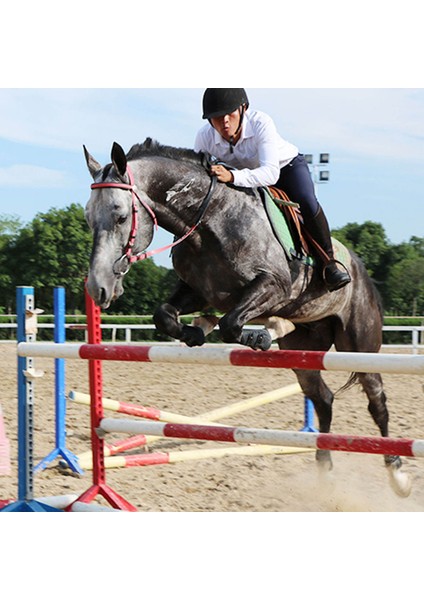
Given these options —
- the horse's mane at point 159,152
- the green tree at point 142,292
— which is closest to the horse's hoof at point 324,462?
the horse's mane at point 159,152

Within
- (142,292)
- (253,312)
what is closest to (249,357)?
(253,312)

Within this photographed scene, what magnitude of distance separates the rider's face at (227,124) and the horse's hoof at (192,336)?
0.99 meters

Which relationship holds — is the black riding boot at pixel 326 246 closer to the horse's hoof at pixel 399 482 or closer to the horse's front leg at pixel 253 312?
the horse's front leg at pixel 253 312

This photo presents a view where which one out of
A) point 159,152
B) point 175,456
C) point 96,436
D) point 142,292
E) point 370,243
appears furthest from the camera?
point 370,243

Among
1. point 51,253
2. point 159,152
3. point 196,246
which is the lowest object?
point 196,246

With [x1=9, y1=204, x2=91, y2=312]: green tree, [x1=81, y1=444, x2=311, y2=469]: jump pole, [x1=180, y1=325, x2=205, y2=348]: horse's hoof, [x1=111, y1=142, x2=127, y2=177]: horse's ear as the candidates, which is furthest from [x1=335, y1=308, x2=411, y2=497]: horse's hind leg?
[x1=9, y1=204, x2=91, y2=312]: green tree

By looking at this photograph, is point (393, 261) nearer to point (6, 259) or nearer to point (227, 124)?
point (6, 259)

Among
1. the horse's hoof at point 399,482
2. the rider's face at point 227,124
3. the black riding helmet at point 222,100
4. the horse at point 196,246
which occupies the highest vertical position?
the black riding helmet at point 222,100

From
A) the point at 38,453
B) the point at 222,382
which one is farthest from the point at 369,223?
the point at 38,453

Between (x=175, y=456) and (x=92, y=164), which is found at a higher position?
(x=92, y=164)

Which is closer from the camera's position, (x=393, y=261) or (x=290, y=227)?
(x=290, y=227)

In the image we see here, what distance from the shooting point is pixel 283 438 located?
327 centimetres

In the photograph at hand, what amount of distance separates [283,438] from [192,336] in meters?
0.64

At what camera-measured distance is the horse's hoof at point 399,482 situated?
4.72 m
